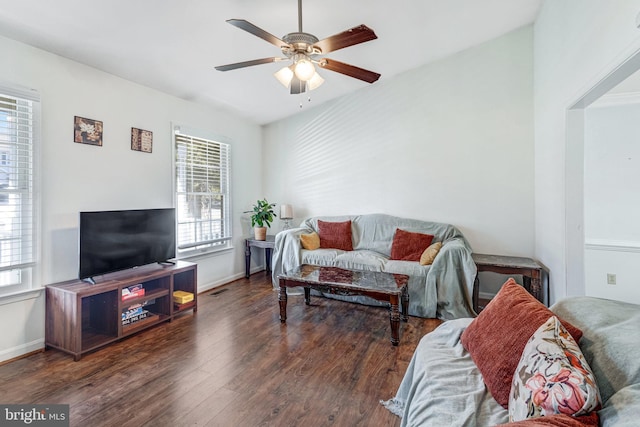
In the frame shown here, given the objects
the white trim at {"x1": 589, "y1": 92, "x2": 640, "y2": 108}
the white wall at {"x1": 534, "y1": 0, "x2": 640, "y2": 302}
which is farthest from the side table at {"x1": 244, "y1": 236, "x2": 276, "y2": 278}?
Answer: the white trim at {"x1": 589, "y1": 92, "x2": 640, "y2": 108}

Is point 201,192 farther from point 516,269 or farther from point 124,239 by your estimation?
point 516,269

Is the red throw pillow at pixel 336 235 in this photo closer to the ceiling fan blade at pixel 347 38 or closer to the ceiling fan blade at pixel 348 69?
the ceiling fan blade at pixel 348 69

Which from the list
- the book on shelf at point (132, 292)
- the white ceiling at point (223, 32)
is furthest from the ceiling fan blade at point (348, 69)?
the book on shelf at point (132, 292)

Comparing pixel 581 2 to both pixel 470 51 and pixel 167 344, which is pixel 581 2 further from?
pixel 167 344

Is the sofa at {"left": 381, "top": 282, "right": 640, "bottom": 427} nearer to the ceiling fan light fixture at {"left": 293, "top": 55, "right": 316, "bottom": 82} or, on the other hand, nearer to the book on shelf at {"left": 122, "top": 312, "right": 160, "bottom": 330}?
the ceiling fan light fixture at {"left": 293, "top": 55, "right": 316, "bottom": 82}

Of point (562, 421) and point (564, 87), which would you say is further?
point (564, 87)

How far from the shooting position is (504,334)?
131cm

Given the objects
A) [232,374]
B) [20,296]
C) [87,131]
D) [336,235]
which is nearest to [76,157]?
[87,131]

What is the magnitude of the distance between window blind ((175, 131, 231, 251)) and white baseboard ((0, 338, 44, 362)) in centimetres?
155

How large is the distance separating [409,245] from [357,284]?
50.0 inches

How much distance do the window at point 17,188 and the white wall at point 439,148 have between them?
3.33 metres

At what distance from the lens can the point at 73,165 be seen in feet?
8.99

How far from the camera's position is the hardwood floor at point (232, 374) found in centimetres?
180

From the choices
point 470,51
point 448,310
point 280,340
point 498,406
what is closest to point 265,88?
point 470,51
